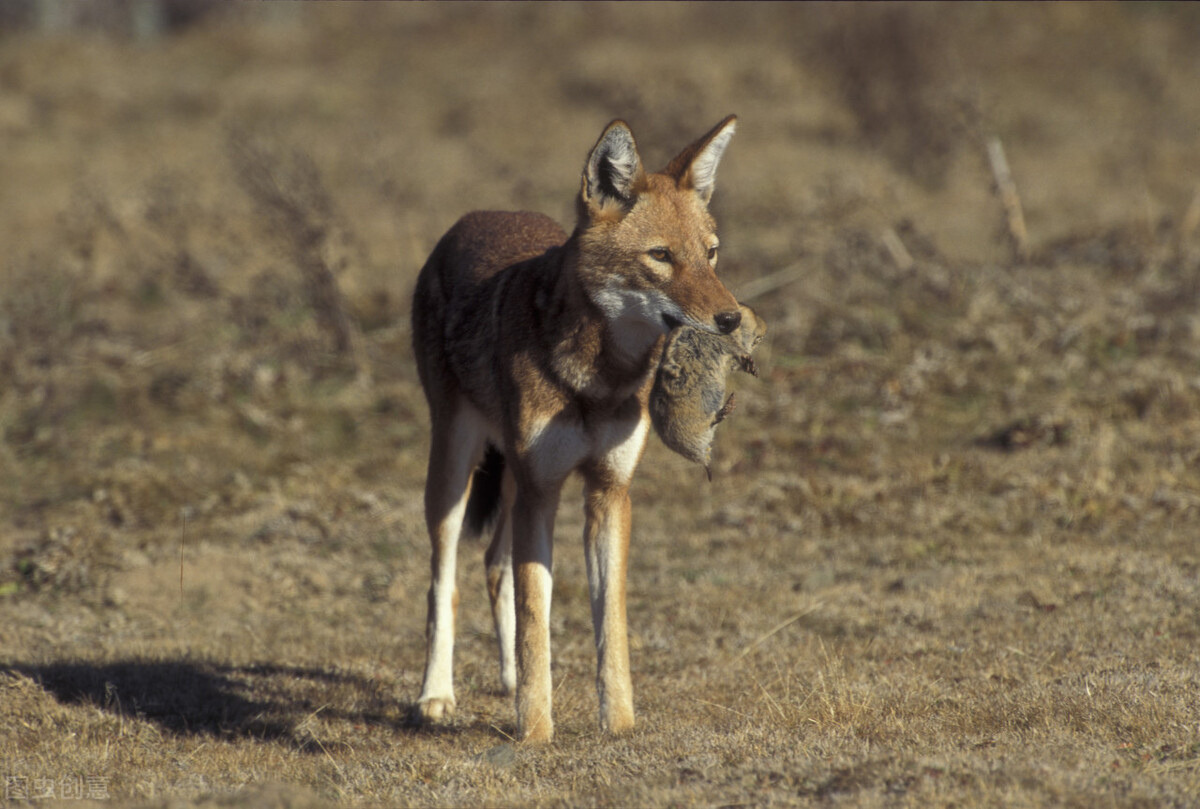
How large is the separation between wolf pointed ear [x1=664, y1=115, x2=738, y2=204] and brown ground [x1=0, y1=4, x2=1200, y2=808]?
8.03 feet

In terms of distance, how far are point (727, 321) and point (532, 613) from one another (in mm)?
1674

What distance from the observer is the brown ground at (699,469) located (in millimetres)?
5121

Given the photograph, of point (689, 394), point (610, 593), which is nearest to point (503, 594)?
point (610, 593)

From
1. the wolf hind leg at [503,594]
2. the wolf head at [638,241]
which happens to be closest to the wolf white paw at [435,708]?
the wolf hind leg at [503,594]

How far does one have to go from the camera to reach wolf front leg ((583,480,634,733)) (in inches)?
214

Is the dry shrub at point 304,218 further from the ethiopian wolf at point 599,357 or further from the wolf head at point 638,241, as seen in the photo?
the wolf head at point 638,241

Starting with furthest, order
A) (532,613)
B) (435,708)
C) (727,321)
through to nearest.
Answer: (435,708) < (532,613) < (727,321)

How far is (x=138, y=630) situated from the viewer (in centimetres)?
800

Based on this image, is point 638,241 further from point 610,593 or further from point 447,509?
point 447,509

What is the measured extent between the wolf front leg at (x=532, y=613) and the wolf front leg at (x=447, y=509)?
1001 mm

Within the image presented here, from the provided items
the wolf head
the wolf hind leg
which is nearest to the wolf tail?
the wolf hind leg

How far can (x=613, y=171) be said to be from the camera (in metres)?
5.24

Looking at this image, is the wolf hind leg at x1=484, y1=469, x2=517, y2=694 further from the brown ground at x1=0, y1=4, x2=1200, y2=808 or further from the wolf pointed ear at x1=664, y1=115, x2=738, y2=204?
the wolf pointed ear at x1=664, y1=115, x2=738, y2=204

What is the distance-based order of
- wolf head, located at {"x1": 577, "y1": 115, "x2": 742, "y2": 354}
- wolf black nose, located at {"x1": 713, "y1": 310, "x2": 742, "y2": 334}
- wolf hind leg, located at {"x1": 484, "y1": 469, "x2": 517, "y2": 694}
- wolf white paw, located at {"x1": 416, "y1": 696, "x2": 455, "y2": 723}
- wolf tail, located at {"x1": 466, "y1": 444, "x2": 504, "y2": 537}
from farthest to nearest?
wolf tail, located at {"x1": 466, "y1": 444, "x2": 504, "y2": 537} → wolf hind leg, located at {"x1": 484, "y1": 469, "x2": 517, "y2": 694} → wolf white paw, located at {"x1": 416, "y1": 696, "x2": 455, "y2": 723} → wolf head, located at {"x1": 577, "y1": 115, "x2": 742, "y2": 354} → wolf black nose, located at {"x1": 713, "y1": 310, "x2": 742, "y2": 334}
